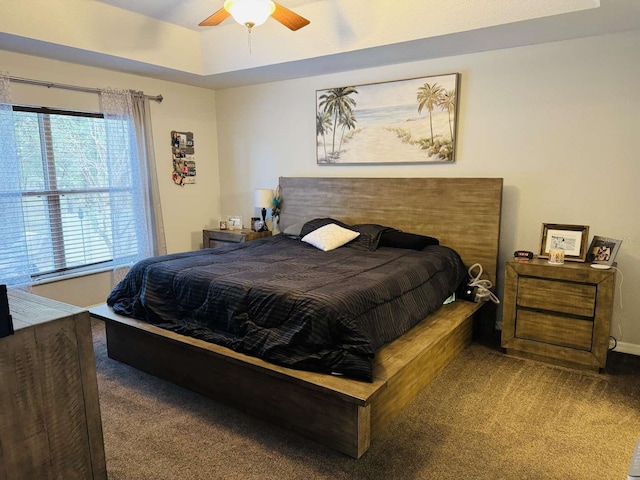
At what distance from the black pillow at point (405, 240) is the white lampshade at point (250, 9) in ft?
6.44

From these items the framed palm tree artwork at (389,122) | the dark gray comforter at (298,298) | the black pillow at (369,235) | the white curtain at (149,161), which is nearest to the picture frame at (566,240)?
the dark gray comforter at (298,298)

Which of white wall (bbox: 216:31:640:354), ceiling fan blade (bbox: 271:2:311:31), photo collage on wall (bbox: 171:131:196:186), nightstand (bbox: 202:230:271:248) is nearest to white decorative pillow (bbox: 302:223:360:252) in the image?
white wall (bbox: 216:31:640:354)

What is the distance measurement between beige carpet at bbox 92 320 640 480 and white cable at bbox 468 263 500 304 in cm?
70

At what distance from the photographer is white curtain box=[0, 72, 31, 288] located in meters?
3.46

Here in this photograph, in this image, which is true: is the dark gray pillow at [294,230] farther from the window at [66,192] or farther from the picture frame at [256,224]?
the window at [66,192]

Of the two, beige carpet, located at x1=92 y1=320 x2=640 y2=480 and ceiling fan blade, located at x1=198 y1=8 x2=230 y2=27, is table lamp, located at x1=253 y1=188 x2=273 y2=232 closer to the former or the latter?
ceiling fan blade, located at x1=198 y1=8 x2=230 y2=27

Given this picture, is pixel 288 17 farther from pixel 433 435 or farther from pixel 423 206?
pixel 433 435

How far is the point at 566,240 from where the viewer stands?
10.5ft

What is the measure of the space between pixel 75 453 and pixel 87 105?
345 centimetres

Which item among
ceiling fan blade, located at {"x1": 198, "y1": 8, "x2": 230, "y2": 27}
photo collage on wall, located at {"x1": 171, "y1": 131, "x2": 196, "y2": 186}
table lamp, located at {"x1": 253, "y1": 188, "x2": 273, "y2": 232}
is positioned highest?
ceiling fan blade, located at {"x1": 198, "y1": 8, "x2": 230, "y2": 27}

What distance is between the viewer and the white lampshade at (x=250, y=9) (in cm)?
257

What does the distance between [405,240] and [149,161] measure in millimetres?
2720

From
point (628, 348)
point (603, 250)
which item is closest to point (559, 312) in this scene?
point (603, 250)

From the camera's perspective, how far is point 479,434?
2289mm
